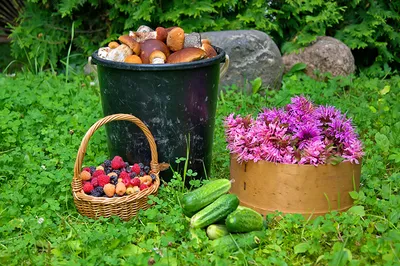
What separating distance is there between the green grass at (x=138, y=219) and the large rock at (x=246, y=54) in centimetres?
112

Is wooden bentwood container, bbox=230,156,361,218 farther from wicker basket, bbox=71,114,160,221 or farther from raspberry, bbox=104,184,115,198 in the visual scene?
raspberry, bbox=104,184,115,198

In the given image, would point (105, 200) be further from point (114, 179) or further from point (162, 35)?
point (162, 35)

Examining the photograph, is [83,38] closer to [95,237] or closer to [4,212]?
[4,212]

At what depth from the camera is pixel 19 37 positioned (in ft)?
21.1

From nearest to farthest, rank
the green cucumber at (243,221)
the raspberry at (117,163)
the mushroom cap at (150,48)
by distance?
1. the green cucumber at (243,221)
2. the raspberry at (117,163)
3. the mushroom cap at (150,48)

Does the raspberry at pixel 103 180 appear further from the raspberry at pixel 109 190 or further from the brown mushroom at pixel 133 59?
the brown mushroom at pixel 133 59

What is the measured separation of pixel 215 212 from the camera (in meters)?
3.05

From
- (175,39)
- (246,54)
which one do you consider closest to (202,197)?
(175,39)

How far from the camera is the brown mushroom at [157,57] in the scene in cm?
349

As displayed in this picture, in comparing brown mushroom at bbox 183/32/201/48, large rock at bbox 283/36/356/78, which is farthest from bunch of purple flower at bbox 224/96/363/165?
large rock at bbox 283/36/356/78

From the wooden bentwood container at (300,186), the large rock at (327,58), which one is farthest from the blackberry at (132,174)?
the large rock at (327,58)

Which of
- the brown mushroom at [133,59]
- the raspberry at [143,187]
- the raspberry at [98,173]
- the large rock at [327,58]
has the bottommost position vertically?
the large rock at [327,58]

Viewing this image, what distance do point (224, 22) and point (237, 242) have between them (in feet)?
11.8

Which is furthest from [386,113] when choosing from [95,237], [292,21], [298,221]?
[95,237]
